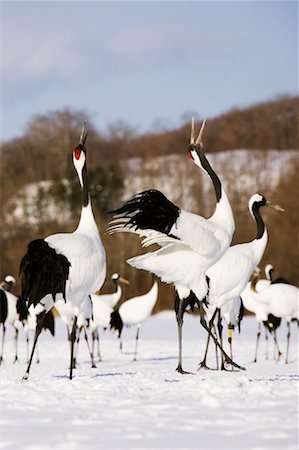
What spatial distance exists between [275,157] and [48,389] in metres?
50.9

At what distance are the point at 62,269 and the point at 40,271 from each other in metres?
0.21

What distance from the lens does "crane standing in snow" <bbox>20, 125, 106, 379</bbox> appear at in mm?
8352

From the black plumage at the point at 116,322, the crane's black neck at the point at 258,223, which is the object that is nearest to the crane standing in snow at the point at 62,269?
the crane's black neck at the point at 258,223

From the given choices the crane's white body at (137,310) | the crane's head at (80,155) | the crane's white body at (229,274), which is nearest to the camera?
the crane's head at (80,155)

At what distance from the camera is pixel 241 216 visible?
123 ft

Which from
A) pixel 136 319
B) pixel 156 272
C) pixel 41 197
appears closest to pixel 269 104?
pixel 41 197

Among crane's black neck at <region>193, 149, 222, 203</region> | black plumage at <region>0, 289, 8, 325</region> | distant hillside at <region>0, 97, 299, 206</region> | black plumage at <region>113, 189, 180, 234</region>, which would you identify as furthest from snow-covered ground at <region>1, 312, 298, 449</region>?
distant hillside at <region>0, 97, 299, 206</region>

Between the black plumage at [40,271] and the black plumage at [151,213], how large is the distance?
2.24 feet

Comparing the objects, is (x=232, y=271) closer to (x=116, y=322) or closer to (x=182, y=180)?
(x=116, y=322)

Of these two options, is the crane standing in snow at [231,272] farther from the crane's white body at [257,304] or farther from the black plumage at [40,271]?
the crane's white body at [257,304]

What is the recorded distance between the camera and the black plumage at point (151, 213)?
8383 millimetres

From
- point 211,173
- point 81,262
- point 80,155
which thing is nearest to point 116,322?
point 211,173

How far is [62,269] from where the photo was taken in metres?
8.40

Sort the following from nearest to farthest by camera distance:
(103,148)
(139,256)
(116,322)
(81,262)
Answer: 1. (81,262)
2. (139,256)
3. (116,322)
4. (103,148)
